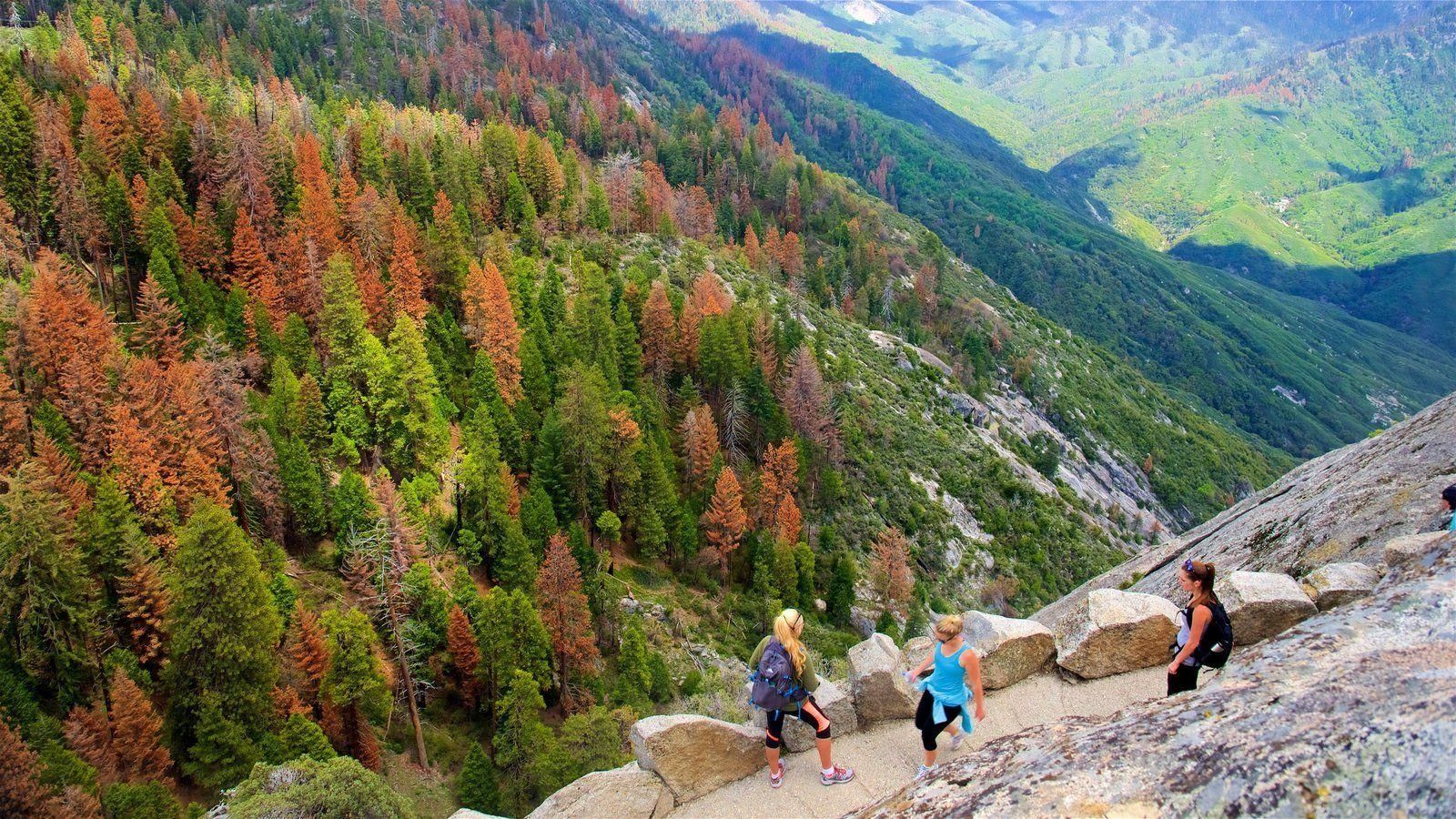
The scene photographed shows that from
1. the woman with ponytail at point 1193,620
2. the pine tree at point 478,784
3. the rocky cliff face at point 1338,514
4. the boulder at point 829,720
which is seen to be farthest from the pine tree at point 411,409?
the woman with ponytail at point 1193,620

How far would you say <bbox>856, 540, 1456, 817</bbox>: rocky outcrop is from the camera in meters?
7.11

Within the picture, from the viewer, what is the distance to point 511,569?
52.0 meters

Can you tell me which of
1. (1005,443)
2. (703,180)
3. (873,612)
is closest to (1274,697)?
(873,612)

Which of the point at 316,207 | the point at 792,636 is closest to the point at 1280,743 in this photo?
the point at 792,636

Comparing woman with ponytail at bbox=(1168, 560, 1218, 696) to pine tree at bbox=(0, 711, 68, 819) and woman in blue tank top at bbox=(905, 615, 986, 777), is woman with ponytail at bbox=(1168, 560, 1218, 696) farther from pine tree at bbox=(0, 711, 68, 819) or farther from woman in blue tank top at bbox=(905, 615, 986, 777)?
pine tree at bbox=(0, 711, 68, 819)

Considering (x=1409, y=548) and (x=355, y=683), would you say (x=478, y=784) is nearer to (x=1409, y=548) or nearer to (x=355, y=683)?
(x=355, y=683)

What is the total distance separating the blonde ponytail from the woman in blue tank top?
6.67ft

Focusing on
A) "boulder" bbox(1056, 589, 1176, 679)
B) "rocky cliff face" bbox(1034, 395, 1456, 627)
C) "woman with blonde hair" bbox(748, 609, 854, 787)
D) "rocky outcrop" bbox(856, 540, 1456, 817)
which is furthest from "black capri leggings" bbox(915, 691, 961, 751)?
"rocky cliff face" bbox(1034, 395, 1456, 627)

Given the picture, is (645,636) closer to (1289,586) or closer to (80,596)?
(80,596)

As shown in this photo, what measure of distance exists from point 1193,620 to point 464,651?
44505 mm

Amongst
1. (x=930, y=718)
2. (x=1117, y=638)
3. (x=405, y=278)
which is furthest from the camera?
(x=405, y=278)

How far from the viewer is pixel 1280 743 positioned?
7.89 metres

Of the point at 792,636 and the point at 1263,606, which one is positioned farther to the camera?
the point at 1263,606

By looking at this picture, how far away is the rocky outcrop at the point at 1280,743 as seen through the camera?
23.3 feet
